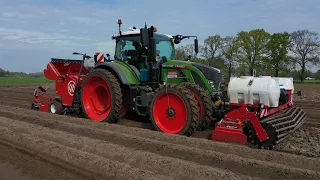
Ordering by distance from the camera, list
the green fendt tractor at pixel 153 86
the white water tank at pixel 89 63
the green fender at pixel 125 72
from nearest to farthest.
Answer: the green fendt tractor at pixel 153 86 < the green fender at pixel 125 72 < the white water tank at pixel 89 63

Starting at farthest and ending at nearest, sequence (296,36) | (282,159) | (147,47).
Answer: (296,36) → (147,47) → (282,159)

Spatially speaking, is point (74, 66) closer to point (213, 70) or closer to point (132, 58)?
point (132, 58)

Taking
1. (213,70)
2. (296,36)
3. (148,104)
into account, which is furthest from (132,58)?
(296,36)

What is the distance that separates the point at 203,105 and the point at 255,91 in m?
0.97

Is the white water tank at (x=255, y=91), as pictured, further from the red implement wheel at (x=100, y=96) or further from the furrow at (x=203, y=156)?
the red implement wheel at (x=100, y=96)

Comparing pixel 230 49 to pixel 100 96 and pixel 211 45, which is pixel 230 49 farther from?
pixel 100 96

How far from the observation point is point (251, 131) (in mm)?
5094

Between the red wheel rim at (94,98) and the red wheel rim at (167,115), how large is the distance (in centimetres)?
202

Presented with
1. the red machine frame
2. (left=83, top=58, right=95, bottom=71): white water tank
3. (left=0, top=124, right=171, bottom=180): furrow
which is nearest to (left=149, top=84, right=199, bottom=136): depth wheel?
the red machine frame

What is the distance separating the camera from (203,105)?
229 inches

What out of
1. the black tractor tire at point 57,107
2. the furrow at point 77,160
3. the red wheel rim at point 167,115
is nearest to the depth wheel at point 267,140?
the red wheel rim at point 167,115

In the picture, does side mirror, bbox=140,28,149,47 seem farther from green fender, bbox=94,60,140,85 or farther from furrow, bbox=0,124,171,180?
furrow, bbox=0,124,171,180

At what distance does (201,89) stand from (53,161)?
113 inches

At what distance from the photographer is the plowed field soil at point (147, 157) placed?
12.5 feet
